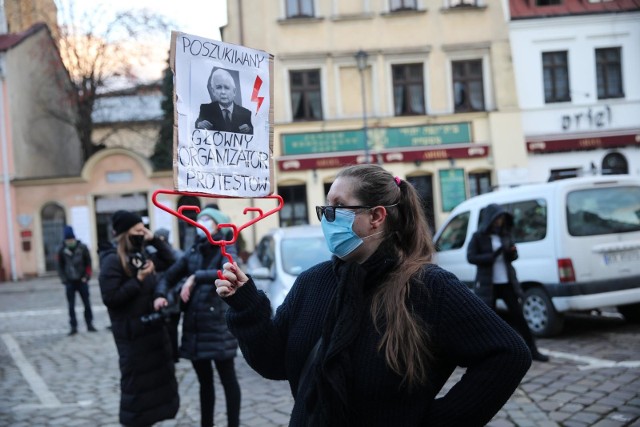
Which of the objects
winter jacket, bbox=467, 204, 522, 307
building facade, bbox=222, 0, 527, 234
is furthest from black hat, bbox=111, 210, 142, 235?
building facade, bbox=222, 0, 527, 234

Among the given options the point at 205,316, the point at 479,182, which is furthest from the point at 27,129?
the point at 205,316

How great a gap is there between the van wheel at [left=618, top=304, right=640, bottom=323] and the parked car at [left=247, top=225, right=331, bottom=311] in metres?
4.28

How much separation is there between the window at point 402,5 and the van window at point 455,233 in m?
16.3

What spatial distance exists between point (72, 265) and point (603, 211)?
29.0 ft

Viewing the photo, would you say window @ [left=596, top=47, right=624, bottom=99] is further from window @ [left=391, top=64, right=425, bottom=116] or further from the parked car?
the parked car

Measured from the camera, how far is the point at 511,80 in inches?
944

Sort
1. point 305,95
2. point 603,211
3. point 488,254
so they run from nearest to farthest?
point 488,254, point 603,211, point 305,95

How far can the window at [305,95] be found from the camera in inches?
946

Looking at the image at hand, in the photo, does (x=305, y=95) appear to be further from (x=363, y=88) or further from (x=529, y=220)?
(x=529, y=220)

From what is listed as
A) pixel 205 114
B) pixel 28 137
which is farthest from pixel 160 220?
pixel 205 114

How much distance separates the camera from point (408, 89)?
24.4 metres

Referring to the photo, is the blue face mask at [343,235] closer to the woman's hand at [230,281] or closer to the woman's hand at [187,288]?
the woman's hand at [230,281]

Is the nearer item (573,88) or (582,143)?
(582,143)

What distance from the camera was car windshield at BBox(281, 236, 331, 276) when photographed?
26.8 ft
